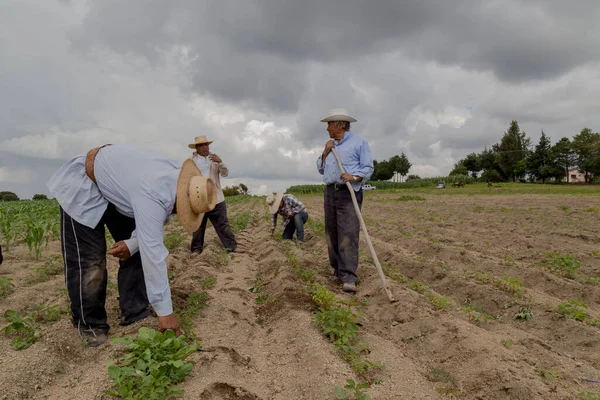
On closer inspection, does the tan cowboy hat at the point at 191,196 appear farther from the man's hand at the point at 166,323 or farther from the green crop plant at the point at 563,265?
the green crop plant at the point at 563,265

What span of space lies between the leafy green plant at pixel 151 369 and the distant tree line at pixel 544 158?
204ft

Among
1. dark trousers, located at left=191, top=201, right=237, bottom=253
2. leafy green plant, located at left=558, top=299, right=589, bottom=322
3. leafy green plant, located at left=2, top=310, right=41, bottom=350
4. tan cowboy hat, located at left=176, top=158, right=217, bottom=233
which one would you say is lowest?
leafy green plant, located at left=558, top=299, right=589, bottom=322

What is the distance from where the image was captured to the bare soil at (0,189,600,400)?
265cm

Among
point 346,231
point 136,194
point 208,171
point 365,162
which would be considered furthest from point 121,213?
point 208,171

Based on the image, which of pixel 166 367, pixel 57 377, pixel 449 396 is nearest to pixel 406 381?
pixel 449 396

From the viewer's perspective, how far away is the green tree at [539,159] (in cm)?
5972

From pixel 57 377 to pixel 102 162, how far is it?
1487mm

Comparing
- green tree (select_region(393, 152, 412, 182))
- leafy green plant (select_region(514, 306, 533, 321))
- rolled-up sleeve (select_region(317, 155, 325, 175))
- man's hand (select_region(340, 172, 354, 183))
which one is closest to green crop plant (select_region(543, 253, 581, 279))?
leafy green plant (select_region(514, 306, 533, 321))

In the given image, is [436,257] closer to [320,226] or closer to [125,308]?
[320,226]

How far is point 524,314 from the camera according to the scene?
4.04m

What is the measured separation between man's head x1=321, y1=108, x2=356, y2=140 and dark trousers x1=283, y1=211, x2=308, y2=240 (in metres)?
3.55

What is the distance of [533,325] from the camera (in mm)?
3896

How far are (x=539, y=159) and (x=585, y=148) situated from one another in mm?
5745

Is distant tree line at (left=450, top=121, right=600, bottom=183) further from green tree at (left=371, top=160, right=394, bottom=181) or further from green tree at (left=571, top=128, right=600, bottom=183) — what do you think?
green tree at (left=371, top=160, right=394, bottom=181)
